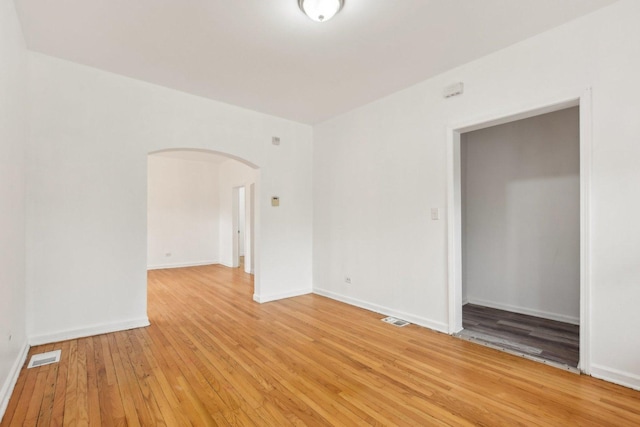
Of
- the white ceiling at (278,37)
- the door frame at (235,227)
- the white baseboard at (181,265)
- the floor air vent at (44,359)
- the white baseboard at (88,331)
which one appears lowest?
the white baseboard at (181,265)

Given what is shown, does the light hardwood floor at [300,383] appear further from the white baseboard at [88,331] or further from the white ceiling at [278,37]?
the white ceiling at [278,37]

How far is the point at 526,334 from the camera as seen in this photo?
10.8 ft

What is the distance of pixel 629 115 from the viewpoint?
2.28 metres

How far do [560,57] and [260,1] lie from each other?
256 cm

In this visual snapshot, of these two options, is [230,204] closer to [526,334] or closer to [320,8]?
[320,8]

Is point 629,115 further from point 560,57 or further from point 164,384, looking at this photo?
point 164,384

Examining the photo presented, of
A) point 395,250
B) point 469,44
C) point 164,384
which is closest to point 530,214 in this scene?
point 395,250

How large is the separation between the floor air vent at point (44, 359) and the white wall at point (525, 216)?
508 centimetres

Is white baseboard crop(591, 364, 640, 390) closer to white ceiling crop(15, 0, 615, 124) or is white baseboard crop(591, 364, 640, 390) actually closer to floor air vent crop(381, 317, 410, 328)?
floor air vent crop(381, 317, 410, 328)

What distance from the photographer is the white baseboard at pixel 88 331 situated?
303cm

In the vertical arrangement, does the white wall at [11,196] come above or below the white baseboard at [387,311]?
above

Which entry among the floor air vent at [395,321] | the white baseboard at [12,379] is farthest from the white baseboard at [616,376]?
the white baseboard at [12,379]

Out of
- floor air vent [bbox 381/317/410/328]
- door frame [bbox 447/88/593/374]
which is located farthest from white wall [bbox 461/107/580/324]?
floor air vent [bbox 381/317/410/328]

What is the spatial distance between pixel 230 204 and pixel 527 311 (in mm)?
6758
